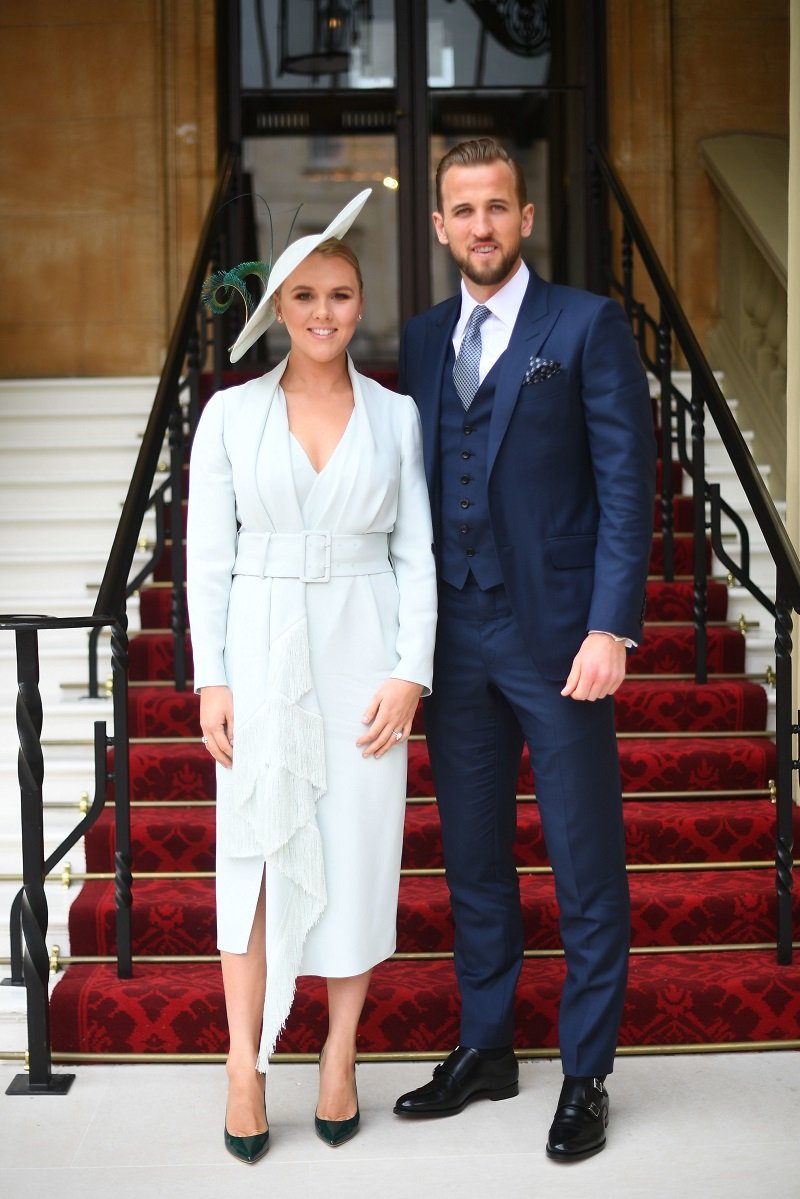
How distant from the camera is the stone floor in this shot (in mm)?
2639

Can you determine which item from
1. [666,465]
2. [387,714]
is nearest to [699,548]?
[666,465]

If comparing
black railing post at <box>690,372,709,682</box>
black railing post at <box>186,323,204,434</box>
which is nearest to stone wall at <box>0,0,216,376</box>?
black railing post at <box>186,323,204,434</box>

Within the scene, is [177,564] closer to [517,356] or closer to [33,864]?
[33,864]

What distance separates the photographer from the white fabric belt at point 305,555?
107 inches

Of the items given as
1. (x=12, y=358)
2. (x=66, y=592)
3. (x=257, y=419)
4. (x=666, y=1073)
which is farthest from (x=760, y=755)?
(x=12, y=358)

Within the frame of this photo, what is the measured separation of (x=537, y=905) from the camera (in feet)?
11.6

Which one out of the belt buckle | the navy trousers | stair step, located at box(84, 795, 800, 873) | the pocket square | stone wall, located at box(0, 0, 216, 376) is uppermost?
stone wall, located at box(0, 0, 216, 376)

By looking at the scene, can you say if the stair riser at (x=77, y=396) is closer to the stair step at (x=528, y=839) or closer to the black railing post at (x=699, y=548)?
the black railing post at (x=699, y=548)

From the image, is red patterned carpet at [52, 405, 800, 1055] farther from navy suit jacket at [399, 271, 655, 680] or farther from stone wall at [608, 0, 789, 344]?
stone wall at [608, 0, 789, 344]

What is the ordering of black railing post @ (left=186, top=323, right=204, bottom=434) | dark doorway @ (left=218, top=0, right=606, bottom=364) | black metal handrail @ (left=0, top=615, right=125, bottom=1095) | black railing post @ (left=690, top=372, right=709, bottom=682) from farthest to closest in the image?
dark doorway @ (left=218, top=0, right=606, bottom=364), black railing post @ (left=186, top=323, right=204, bottom=434), black railing post @ (left=690, top=372, right=709, bottom=682), black metal handrail @ (left=0, top=615, right=125, bottom=1095)

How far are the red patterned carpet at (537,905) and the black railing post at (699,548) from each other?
89mm

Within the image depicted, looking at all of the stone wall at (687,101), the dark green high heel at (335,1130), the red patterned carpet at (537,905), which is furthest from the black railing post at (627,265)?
the dark green high heel at (335,1130)

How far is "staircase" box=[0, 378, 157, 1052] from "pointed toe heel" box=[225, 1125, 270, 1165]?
808mm

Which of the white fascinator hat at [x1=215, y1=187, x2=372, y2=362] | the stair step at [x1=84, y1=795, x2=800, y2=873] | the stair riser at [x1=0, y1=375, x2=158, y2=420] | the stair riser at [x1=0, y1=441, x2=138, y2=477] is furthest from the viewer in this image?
the stair riser at [x1=0, y1=375, x2=158, y2=420]
